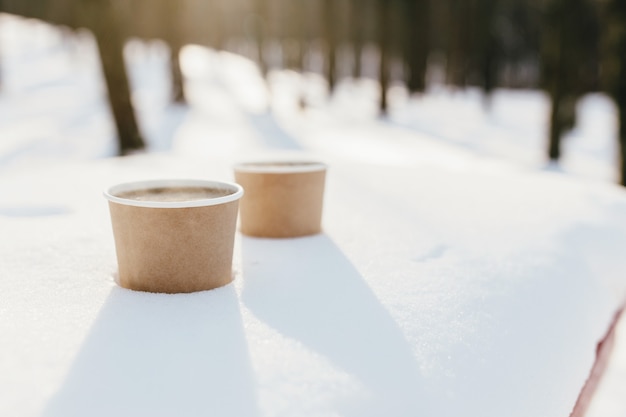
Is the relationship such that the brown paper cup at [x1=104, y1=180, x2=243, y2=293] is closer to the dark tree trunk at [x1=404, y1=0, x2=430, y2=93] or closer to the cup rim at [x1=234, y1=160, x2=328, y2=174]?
the cup rim at [x1=234, y1=160, x2=328, y2=174]

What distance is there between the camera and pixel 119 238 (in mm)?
2354

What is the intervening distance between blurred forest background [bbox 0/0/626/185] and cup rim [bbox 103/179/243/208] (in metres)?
5.80

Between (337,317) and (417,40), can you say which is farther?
(417,40)

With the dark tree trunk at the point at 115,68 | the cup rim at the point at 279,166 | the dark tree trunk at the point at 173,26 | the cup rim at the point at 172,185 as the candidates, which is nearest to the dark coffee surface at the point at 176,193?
the cup rim at the point at 172,185

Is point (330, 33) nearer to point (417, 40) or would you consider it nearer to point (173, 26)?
point (417, 40)

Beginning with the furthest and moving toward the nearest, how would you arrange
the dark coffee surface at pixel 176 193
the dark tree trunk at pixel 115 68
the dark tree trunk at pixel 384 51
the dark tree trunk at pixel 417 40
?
the dark tree trunk at pixel 417 40 → the dark tree trunk at pixel 384 51 → the dark tree trunk at pixel 115 68 → the dark coffee surface at pixel 176 193

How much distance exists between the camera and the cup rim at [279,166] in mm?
3039

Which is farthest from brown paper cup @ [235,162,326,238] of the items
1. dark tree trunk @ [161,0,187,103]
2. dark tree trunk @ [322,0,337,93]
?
dark tree trunk @ [322,0,337,93]

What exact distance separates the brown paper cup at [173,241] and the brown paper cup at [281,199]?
646mm

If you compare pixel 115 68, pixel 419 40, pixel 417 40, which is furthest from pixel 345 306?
pixel 419 40

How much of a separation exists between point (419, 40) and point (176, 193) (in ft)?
64.1

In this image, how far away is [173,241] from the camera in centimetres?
226

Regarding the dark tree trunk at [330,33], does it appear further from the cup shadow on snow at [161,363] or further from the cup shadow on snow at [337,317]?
the cup shadow on snow at [161,363]

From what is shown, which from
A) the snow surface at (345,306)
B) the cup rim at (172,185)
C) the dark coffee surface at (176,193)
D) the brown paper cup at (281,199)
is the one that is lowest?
the snow surface at (345,306)
